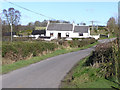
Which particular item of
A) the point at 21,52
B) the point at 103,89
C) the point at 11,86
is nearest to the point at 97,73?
the point at 103,89

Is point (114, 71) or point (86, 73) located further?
point (86, 73)

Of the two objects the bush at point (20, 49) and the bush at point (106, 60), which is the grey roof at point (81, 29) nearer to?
the bush at point (20, 49)

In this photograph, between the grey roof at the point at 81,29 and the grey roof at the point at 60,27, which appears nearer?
the grey roof at the point at 60,27

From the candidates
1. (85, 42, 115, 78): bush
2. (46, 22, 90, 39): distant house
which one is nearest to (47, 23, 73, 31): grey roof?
(46, 22, 90, 39): distant house

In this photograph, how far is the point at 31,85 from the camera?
9.94 m

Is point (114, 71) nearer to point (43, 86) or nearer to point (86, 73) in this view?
point (86, 73)

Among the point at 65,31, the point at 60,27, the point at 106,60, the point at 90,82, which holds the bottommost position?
the point at 90,82

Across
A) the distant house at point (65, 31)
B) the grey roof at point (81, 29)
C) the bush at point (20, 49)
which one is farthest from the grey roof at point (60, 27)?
the bush at point (20, 49)

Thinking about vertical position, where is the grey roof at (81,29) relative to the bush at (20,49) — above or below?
above

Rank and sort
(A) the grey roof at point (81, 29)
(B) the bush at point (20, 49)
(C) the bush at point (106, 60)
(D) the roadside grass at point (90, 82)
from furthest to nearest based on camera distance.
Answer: (A) the grey roof at point (81, 29)
(B) the bush at point (20, 49)
(C) the bush at point (106, 60)
(D) the roadside grass at point (90, 82)

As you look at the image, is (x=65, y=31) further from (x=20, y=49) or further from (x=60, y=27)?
(x=20, y=49)

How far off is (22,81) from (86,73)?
3.24m

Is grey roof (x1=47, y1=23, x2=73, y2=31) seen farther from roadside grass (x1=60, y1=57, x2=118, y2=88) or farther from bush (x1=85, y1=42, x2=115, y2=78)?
roadside grass (x1=60, y1=57, x2=118, y2=88)

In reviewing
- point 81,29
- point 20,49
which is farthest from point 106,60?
point 81,29
